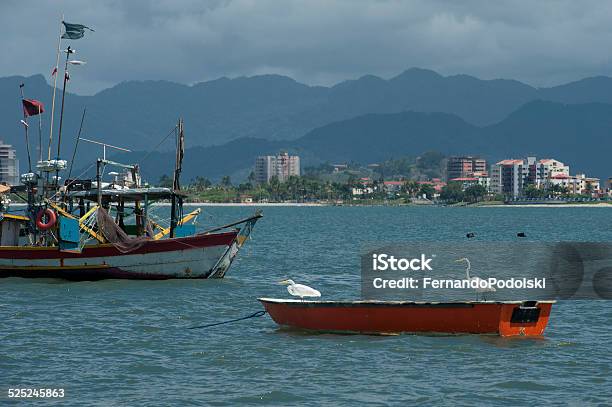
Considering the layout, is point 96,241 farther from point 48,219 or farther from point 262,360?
point 262,360

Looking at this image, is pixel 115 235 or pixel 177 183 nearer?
pixel 115 235

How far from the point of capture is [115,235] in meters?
49.0

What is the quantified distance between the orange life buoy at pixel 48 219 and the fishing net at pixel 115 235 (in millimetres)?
Answer: 2359

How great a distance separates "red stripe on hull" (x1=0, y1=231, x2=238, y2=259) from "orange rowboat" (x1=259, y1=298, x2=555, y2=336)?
681 inches

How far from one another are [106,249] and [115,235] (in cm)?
83

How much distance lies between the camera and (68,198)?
51812 millimetres

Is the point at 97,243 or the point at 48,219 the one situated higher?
the point at 48,219

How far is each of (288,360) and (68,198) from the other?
25.6 metres

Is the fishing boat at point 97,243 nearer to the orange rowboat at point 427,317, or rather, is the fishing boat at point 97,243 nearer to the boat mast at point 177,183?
the boat mast at point 177,183

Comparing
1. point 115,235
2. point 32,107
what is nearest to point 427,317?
point 115,235

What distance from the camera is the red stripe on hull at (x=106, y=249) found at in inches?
1930

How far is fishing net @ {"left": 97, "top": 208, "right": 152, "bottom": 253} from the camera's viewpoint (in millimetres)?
48719
